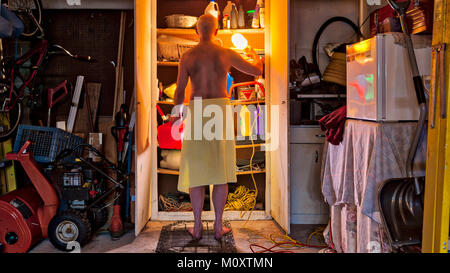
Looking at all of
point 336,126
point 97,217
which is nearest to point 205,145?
point 336,126

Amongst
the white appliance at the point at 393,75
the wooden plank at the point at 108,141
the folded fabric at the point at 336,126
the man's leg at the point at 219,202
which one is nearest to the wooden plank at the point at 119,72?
the wooden plank at the point at 108,141

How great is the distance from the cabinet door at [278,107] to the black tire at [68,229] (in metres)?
1.80

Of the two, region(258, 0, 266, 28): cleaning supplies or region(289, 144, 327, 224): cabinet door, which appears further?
region(258, 0, 266, 28): cleaning supplies

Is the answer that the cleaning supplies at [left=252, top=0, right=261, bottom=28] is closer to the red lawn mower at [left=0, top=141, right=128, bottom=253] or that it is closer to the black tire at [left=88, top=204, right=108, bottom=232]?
the red lawn mower at [left=0, top=141, right=128, bottom=253]

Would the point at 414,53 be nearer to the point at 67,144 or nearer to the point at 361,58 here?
the point at 361,58

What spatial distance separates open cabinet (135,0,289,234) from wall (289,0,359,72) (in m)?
0.31

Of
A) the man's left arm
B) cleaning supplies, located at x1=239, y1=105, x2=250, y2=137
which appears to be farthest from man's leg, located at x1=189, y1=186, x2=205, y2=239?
cleaning supplies, located at x1=239, y1=105, x2=250, y2=137

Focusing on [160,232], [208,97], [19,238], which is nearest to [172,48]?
[208,97]

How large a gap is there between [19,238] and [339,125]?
2.75m

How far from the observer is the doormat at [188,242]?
11.7 feet

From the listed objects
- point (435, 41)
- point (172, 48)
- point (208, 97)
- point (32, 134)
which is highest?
point (172, 48)

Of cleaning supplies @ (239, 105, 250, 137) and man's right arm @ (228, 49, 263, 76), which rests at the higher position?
man's right arm @ (228, 49, 263, 76)

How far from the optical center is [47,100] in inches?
179

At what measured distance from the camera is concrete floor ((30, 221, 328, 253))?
3.60 m
